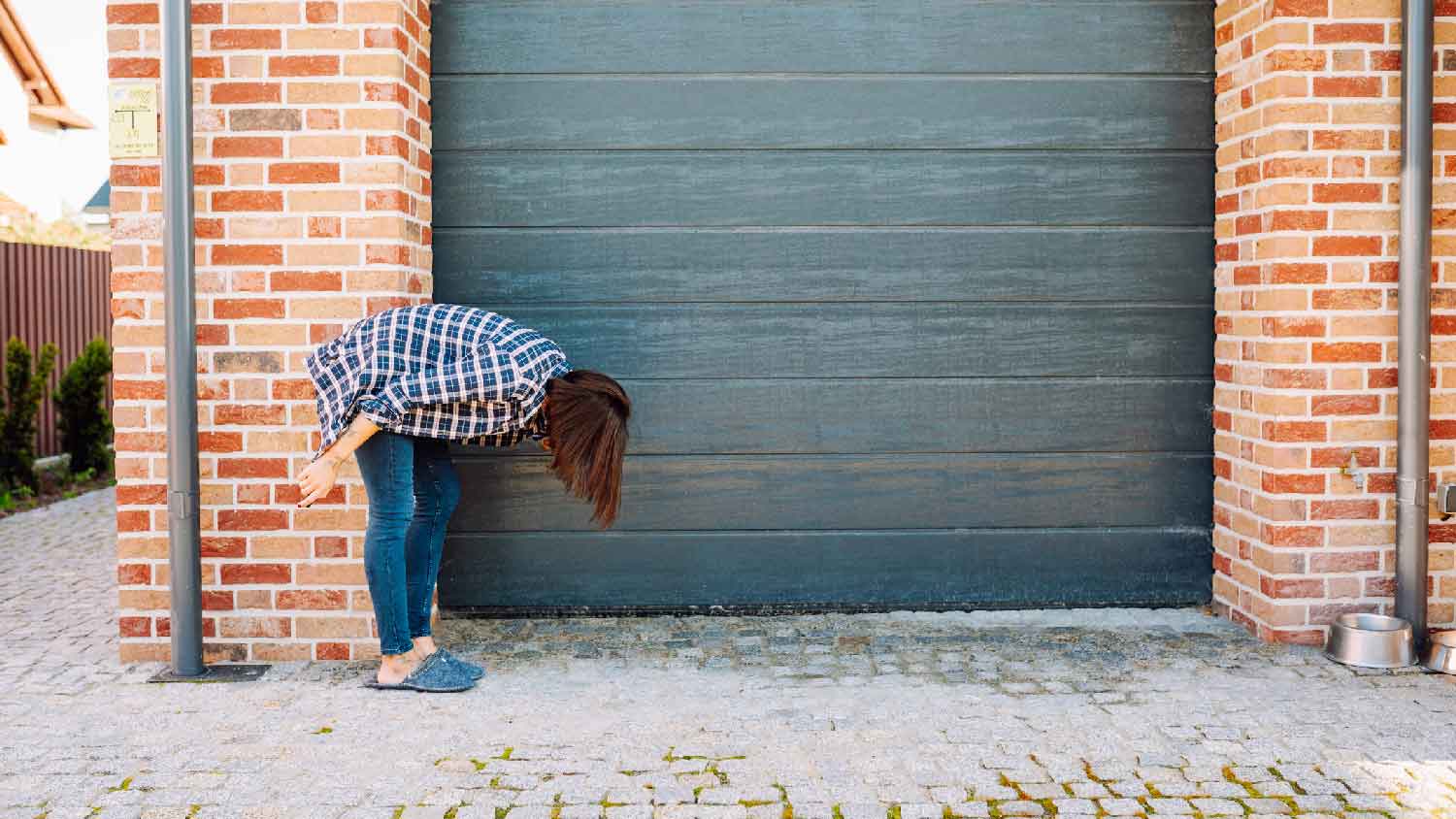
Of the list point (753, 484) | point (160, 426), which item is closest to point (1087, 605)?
point (753, 484)

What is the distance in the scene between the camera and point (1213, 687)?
383 centimetres

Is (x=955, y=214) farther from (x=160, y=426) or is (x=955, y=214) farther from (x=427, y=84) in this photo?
(x=160, y=426)

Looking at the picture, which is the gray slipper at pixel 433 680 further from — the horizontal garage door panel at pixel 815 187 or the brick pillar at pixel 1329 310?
the brick pillar at pixel 1329 310

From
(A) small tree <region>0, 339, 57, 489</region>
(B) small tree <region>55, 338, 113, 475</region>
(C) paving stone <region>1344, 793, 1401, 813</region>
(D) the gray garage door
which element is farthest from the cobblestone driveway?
(B) small tree <region>55, 338, 113, 475</region>

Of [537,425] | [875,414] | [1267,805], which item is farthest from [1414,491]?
[537,425]

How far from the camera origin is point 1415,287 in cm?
408

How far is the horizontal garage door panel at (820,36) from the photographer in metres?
4.64

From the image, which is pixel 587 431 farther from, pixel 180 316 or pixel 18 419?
pixel 18 419

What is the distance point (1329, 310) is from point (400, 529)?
2.99 meters

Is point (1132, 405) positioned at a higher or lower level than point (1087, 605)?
higher

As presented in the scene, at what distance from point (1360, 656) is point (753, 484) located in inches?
80.9

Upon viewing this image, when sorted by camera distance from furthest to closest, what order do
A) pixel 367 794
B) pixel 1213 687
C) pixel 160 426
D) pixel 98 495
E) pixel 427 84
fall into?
pixel 98 495
pixel 427 84
pixel 160 426
pixel 1213 687
pixel 367 794

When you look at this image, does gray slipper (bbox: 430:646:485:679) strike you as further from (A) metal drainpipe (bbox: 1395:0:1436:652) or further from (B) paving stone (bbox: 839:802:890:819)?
(A) metal drainpipe (bbox: 1395:0:1436:652)

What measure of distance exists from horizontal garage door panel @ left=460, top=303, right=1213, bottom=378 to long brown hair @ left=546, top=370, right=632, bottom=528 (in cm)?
99
